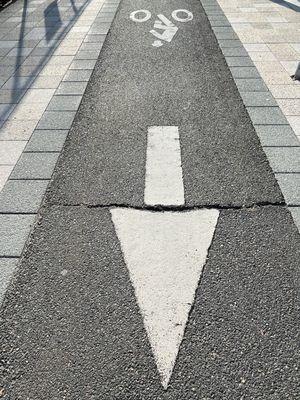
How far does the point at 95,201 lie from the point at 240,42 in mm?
5574

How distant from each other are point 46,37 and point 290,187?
263 inches

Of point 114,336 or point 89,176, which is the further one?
point 89,176

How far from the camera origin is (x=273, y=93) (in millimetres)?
5773

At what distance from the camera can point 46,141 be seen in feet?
15.7

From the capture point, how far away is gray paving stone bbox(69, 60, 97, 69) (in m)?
6.79

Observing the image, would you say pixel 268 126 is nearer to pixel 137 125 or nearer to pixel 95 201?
pixel 137 125

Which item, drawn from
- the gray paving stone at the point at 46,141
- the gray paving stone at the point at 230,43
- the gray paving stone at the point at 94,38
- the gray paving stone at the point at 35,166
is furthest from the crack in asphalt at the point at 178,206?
the gray paving stone at the point at 94,38

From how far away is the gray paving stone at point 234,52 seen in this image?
23.3 feet

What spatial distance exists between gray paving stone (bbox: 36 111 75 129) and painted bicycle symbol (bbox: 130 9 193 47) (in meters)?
3.43

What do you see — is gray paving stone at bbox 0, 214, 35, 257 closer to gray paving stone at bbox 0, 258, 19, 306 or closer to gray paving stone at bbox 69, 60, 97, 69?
gray paving stone at bbox 0, 258, 19, 306

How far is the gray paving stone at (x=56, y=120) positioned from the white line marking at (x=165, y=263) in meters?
1.97

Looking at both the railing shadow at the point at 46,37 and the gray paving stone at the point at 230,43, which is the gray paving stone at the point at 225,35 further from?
the railing shadow at the point at 46,37

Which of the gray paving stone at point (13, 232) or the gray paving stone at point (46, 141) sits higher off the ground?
the gray paving stone at point (46, 141)

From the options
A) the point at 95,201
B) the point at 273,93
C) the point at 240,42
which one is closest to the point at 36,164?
the point at 95,201
